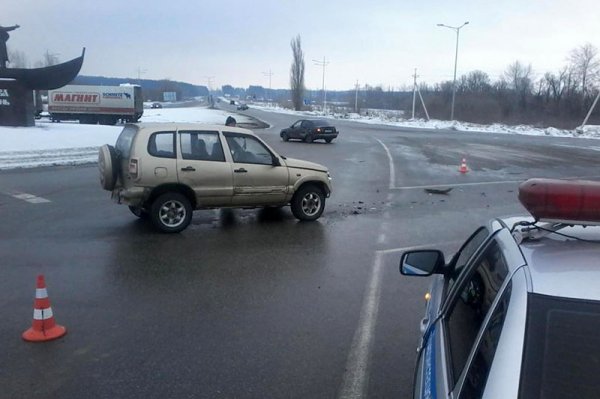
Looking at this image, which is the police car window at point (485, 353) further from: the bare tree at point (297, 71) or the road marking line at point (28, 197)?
the bare tree at point (297, 71)

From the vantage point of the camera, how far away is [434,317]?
3.22 meters

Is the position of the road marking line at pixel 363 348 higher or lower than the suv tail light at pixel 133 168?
lower

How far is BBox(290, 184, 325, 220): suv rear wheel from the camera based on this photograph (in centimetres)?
1062

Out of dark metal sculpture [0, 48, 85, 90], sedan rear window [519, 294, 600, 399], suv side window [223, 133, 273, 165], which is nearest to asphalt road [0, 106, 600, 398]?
suv side window [223, 133, 273, 165]

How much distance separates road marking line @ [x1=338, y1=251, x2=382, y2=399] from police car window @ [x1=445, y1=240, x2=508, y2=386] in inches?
60.2

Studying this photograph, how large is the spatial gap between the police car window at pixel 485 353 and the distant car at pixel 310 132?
A: 33174 mm

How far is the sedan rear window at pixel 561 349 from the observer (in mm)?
1809

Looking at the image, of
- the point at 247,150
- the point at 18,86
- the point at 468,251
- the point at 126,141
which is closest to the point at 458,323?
the point at 468,251

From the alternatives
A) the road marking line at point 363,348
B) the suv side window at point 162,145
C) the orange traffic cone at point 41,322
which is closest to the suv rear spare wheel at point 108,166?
the suv side window at point 162,145

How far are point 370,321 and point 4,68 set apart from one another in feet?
107

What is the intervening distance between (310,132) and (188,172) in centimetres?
2615

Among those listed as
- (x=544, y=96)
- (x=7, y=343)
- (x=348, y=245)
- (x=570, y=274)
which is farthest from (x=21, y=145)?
(x=544, y=96)

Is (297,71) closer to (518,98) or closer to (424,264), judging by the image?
(518,98)

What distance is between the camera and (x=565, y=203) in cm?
233
